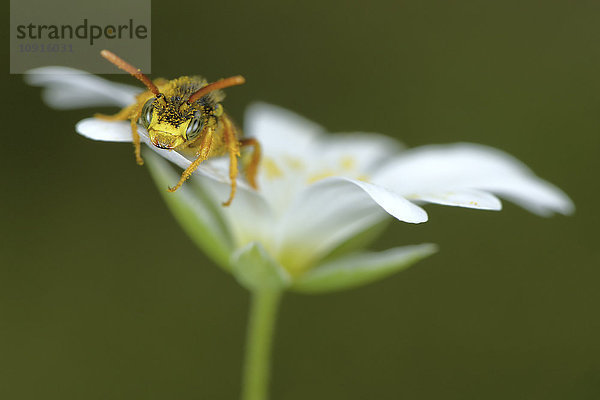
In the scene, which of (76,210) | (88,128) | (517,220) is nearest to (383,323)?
(517,220)

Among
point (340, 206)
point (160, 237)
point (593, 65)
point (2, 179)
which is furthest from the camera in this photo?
point (593, 65)

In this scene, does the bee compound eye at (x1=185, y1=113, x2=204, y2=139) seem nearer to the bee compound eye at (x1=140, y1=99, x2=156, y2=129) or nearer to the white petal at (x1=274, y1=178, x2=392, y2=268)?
the bee compound eye at (x1=140, y1=99, x2=156, y2=129)

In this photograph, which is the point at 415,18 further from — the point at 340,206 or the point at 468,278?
the point at 340,206

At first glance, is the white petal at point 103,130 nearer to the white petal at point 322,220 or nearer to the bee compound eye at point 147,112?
the bee compound eye at point 147,112

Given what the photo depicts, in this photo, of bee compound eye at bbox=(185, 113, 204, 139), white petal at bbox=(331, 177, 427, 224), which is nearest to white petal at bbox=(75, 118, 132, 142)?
bee compound eye at bbox=(185, 113, 204, 139)

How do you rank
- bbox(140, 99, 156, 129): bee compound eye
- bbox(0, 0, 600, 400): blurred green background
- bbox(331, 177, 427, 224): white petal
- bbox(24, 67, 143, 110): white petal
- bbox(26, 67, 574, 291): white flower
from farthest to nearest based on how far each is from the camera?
1. bbox(0, 0, 600, 400): blurred green background
2. bbox(24, 67, 143, 110): white petal
3. bbox(26, 67, 574, 291): white flower
4. bbox(140, 99, 156, 129): bee compound eye
5. bbox(331, 177, 427, 224): white petal

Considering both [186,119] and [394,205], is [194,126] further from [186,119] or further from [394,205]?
[394,205]

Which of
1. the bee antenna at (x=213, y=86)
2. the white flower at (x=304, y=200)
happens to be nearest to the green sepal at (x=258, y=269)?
the white flower at (x=304, y=200)

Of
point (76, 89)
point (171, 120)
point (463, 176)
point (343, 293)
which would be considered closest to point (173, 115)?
point (171, 120)
